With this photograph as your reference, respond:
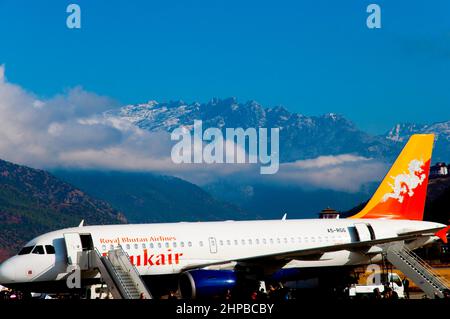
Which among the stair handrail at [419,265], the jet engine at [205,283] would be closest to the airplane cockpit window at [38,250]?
the jet engine at [205,283]

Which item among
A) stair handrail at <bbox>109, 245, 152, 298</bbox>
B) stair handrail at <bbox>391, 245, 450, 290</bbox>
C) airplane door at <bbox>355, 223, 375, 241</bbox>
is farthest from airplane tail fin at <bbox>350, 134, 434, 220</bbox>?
stair handrail at <bbox>109, 245, 152, 298</bbox>

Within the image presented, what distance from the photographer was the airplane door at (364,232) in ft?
166

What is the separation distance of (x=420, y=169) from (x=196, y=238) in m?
20.4

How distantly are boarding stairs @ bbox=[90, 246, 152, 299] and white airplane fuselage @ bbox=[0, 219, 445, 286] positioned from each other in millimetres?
1777

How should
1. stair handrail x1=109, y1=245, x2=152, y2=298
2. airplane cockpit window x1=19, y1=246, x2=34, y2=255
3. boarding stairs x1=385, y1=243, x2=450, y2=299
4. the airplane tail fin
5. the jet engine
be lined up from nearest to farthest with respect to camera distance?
stair handrail x1=109, y1=245, x2=152, y2=298 → the jet engine → airplane cockpit window x1=19, y1=246, x2=34, y2=255 → boarding stairs x1=385, y1=243, x2=450, y2=299 → the airplane tail fin

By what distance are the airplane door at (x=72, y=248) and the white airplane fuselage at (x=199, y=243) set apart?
1.57ft

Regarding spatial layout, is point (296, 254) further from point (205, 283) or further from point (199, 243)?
point (205, 283)

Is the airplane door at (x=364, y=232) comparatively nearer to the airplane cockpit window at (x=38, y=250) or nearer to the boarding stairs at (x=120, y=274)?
the boarding stairs at (x=120, y=274)

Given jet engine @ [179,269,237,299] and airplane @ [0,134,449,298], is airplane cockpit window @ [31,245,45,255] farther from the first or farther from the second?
jet engine @ [179,269,237,299]

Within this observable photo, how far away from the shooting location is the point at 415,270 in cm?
4625

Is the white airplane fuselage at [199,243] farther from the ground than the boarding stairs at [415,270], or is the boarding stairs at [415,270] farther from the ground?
the white airplane fuselage at [199,243]

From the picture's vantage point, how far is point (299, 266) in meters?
47.2

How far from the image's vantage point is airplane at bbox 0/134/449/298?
4153cm
